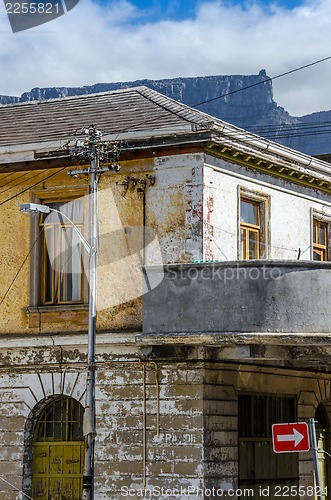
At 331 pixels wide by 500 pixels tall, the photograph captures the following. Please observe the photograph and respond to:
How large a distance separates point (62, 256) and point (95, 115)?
3.43 m

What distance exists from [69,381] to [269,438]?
182 inches

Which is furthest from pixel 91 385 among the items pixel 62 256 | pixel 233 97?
pixel 233 97

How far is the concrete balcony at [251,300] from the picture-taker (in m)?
18.3

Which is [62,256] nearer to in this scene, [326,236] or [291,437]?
[326,236]

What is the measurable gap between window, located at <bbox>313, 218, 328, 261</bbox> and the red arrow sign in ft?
33.3

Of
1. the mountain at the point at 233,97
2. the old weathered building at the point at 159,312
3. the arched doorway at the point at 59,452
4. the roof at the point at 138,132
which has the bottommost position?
the arched doorway at the point at 59,452

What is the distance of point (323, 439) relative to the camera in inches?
982

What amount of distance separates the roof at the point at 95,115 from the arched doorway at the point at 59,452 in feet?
18.2

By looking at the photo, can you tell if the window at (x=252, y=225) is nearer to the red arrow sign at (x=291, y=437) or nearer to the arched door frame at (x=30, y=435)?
the arched door frame at (x=30, y=435)

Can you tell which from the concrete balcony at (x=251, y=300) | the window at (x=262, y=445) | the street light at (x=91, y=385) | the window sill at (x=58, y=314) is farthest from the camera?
the window at (x=262, y=445)

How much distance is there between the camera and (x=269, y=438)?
22.2 m

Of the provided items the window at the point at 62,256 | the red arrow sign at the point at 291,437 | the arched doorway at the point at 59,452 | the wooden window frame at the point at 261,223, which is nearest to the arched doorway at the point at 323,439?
the wooden window frame at the point at 261,223

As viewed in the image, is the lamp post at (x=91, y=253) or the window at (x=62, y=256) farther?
the window at (x=62, y=256)

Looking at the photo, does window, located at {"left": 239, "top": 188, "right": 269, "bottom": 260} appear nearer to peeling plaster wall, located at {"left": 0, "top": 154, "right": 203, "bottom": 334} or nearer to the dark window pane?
the dark window pane
